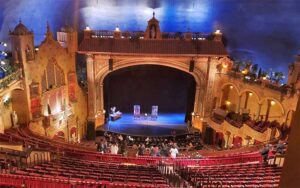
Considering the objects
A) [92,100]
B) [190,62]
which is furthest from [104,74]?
[190,62]

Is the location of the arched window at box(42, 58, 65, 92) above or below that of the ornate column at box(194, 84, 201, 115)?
above

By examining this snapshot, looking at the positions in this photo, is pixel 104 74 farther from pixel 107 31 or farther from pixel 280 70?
pixel 280 70

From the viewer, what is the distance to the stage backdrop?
2892 centimetres

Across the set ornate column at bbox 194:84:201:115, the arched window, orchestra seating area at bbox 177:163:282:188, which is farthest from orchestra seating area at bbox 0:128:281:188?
ornate column at bbox 194:84:201:115

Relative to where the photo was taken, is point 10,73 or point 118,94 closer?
point 10,73

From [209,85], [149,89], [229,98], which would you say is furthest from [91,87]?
[229,98]

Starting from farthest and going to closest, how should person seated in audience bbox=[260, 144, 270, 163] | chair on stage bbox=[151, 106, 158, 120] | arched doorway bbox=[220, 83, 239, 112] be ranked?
1. chair on stage bbox=[151, 106, 158, 120]
2. arched doorway bbox=[220, 83, 239, 112]
3. person seated in audience bbox=[260, 144, 270, 163]

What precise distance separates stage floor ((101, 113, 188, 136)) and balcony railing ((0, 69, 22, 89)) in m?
9.78

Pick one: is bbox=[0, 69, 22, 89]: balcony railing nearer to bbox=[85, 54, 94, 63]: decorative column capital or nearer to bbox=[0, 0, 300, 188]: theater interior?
bbox=[0, 0, 300, 188]: theater interior

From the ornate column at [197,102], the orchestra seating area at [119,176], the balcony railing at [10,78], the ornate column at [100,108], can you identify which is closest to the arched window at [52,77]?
the balcony railing at [10,78]

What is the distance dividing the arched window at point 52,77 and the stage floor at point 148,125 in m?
6.10

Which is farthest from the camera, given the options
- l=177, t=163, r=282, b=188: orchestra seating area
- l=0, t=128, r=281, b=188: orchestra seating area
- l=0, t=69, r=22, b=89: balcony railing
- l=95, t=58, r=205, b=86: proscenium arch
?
A: l=95, t=58, r=205, b=86: proscenium arch

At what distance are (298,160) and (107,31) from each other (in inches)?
944

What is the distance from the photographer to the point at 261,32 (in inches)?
1015
